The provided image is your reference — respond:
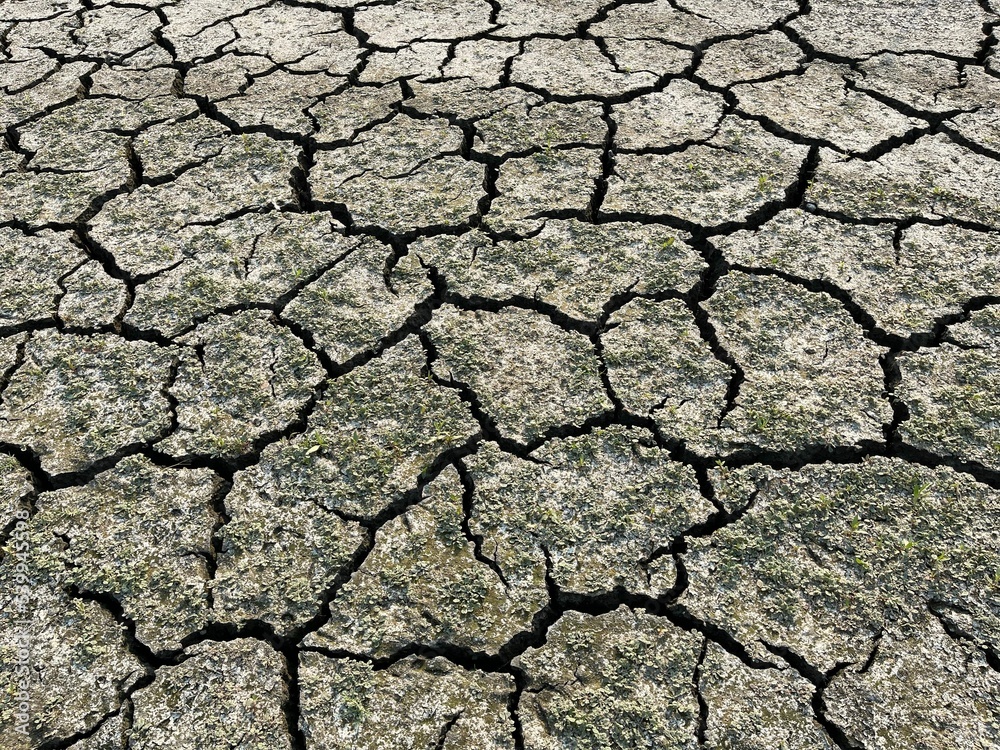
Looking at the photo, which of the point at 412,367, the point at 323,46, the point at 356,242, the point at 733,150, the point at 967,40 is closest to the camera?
the point at 412,367

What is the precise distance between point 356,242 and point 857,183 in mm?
1647

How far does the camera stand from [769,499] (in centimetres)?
185

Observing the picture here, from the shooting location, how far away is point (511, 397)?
2115 millimetres

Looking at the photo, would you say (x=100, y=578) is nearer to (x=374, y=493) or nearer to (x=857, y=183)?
(x=374, y=493)

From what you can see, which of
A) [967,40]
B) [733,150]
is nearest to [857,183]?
[733,150]

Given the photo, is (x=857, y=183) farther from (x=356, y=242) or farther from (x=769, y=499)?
(x=356, y=242)

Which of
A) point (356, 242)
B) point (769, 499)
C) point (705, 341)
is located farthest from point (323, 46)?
point (769, 499)

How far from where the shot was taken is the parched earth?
158 cm

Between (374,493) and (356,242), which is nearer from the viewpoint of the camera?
(374,493)

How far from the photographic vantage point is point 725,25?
143 inches

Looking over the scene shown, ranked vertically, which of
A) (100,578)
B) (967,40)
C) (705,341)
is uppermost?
(967,40)

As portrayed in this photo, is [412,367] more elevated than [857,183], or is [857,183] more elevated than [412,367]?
[857,183]

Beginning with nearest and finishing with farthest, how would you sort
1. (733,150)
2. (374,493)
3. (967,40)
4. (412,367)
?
(374,493) < (412,367) < (733,150) < (967,40)

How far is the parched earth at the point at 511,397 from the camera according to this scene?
158 centimetres
